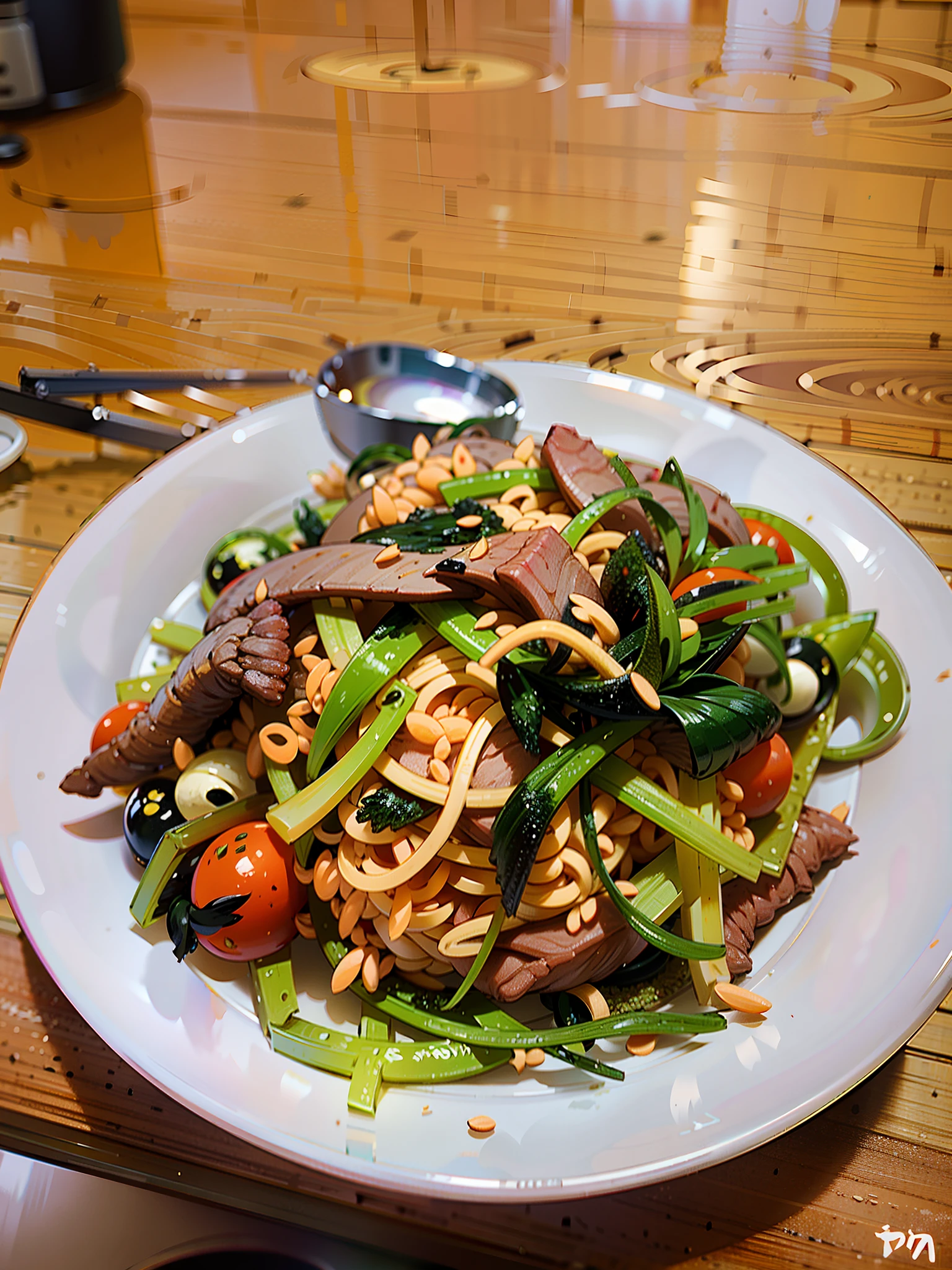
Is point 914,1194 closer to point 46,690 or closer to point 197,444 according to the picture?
point 46,690

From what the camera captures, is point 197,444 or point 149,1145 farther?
point 197,444

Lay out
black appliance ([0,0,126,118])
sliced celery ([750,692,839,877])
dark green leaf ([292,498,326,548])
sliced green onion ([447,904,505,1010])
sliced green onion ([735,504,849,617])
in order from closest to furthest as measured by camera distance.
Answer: sliced green onion ([447,904,505,1010]) < sliced celery ([750,692,839,877]) < sliced green onion ([735,504,849,617]) < dark green leaf ([292,498,326,548]) < black appliance ([0,0,126,118])

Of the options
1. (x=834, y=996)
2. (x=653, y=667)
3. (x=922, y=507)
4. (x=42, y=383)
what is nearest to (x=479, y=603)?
(x=653, y=667)

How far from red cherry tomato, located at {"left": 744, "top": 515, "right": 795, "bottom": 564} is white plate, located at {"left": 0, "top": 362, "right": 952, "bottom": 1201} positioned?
0.08 metres

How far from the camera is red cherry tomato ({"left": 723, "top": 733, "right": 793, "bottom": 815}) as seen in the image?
3.45 ft

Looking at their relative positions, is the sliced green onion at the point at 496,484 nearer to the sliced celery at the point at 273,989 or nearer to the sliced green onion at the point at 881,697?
the sliced green onion at the point at 881,697

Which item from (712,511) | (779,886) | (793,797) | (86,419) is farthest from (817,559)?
(86,419)

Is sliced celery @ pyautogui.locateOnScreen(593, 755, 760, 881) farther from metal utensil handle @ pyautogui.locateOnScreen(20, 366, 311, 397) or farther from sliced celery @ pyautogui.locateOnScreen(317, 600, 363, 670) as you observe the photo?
metal utensil handle @ pyautogui.locateOnScreen(20, 366, 311, 397)

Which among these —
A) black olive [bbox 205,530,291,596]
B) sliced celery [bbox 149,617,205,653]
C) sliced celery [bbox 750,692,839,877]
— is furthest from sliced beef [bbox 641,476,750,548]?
sliced celery [bbox 149,617,205,653]

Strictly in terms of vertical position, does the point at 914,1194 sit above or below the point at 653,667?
below

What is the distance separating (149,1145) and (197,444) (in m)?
1.04

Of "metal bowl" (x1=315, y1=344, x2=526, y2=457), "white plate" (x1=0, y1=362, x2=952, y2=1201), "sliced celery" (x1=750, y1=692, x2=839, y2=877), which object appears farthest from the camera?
"metal bowl" (x1=315, y1=344, x2=526, y2=457)

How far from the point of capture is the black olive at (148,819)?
1060mm

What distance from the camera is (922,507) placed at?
5.32ft
